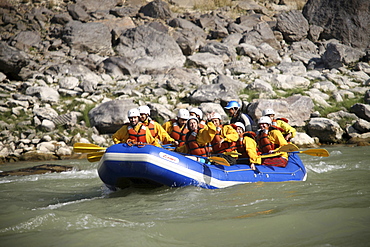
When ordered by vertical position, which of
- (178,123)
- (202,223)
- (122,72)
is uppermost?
(122,72)

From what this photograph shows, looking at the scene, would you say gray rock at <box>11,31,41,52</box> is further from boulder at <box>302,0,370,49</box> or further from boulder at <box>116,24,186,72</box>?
boulder at <box>302,0,370,49</box>

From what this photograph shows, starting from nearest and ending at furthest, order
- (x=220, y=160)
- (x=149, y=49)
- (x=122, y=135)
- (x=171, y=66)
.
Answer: (x=220, y=160) → (x=122, y=135) → (x=171, y=66) → (x=149, y=49)

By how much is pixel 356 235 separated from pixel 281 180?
294cm

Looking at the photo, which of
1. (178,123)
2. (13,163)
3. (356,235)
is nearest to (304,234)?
(356,235)

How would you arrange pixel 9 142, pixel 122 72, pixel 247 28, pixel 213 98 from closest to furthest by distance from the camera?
pixel 9 142 < pixel 213 98 < pixel 122 72 < pixel 247 28

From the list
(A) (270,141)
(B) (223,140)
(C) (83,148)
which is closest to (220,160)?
(B) (223,140)

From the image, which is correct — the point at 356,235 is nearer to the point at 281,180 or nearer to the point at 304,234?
the point at 304,234

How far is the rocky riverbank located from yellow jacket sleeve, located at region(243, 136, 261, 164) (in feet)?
19.5

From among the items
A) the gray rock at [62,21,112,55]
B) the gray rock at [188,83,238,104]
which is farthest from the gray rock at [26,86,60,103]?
the gray rock at [62,21,112,55]

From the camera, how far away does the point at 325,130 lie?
1150 centimetres

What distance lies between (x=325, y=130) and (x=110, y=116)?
7165 millimetres

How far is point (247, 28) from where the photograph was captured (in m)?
22.6

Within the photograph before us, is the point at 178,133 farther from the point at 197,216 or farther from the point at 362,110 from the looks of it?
the point at 362,110

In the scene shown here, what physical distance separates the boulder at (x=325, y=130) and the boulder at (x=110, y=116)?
19.8 feet
